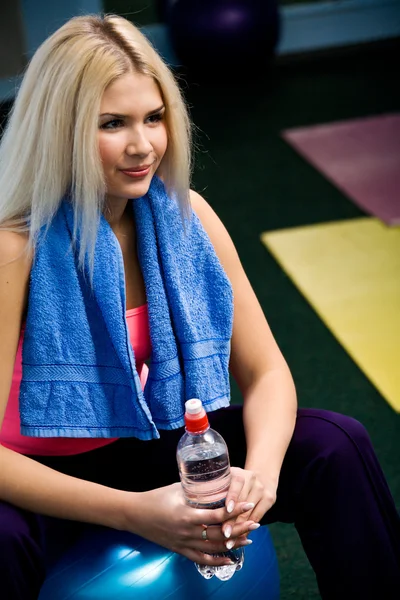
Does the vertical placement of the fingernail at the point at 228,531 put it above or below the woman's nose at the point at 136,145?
below

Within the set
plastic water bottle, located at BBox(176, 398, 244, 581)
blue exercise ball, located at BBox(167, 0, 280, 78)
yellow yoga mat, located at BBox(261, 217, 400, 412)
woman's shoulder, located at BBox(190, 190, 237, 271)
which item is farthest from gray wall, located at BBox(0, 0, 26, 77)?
plastic water bottle, located at BBox(176, 398, 244, 581)

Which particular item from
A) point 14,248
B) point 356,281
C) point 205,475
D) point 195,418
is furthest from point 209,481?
point 356,281

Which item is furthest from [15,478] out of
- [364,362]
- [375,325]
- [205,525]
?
[375,325]

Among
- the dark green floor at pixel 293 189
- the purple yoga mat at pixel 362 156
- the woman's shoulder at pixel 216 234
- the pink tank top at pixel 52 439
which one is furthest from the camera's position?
the purple yoga mat at pixel 362 156

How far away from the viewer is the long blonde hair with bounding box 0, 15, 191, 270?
146cm

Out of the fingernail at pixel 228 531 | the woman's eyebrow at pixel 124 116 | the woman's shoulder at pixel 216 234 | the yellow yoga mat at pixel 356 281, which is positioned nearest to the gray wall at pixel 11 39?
the yellow yoga mat at pixel 356 281

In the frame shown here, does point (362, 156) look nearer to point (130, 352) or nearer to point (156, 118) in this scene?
point (156, 118)

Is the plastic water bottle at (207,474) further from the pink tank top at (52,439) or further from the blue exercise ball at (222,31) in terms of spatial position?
the blue exercise ball at (222,31)

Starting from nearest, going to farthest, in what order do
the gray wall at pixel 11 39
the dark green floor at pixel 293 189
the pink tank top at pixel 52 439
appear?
the pink tank top at pixel 52 439 < the dark green floor at pixel 293 189 < the gray wall at pixel 11 39

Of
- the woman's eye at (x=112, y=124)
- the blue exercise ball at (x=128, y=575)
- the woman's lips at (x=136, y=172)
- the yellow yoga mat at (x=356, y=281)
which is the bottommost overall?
the yellow yoga mat at (x=356, y=281)

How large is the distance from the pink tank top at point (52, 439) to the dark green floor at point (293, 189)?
1.88ft

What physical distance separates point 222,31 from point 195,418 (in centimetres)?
411

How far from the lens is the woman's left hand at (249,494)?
56.1 inches

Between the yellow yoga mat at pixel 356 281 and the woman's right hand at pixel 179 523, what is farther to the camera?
the yellow yoga mat at pixel 356 281
